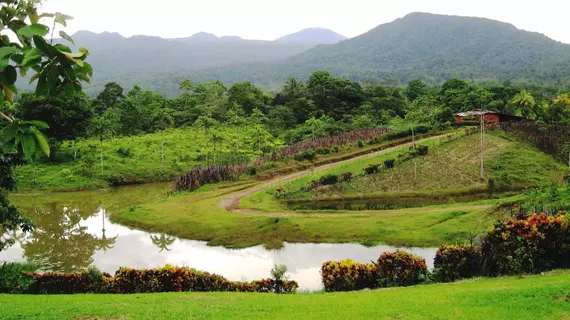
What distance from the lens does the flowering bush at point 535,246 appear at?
408 inches

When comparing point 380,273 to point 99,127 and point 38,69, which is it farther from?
point 99,127

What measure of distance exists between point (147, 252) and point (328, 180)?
49.7 ft

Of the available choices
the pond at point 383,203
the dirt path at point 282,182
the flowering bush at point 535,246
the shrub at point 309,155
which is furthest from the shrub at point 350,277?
the shrub at point 309,155

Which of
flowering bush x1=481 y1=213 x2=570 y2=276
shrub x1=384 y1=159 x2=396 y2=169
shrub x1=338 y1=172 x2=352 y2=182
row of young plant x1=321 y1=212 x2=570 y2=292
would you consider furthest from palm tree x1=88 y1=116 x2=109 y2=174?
flowering bush x1=481 y1=213 x2=570 y2=276

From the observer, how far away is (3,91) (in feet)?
9.72

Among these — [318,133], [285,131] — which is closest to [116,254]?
[318,133]

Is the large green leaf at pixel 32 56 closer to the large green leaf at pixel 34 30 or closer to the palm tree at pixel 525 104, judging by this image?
the large green leaf at pixel 34 30

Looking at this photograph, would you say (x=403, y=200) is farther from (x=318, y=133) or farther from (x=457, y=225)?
(x=318, y=133)

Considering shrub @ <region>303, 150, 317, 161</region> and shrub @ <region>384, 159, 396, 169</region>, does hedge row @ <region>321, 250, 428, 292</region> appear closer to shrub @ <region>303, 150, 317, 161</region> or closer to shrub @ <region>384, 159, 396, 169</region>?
shrub @ <region>384, 159, 396, 169</region>

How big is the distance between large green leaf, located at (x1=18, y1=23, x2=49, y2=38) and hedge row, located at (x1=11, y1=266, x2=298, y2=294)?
35.6 feet

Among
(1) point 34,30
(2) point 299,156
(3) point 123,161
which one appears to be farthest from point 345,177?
(1) point 34,30

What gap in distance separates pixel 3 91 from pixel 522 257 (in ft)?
35.4

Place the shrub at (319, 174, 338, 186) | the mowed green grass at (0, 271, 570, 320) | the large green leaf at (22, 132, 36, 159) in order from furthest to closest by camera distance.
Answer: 1. the shrub at (319, 174, 338, 186)
2. the mowed green grass at (0, 271, 570, 320)
3. the large green leaf at (22, 132, 36, 159)

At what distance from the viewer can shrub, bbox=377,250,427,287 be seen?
1223 centimetres
